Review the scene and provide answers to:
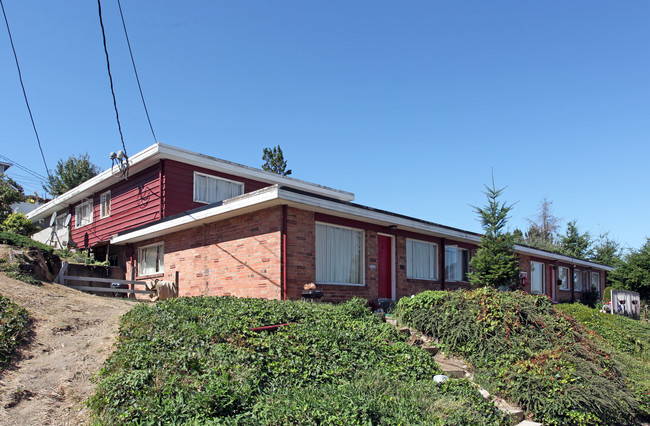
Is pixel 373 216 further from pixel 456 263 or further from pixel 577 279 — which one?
pixel 577 279

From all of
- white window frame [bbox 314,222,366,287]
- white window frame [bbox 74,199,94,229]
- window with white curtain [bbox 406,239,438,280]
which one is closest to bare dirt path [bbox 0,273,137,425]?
white window frame [bbox 314,222,366,287]

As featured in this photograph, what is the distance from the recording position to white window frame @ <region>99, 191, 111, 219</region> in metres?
19.9

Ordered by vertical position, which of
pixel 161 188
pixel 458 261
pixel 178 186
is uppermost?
pixel 178 186

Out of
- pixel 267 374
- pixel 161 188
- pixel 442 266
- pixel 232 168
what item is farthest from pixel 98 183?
pixel 267 374

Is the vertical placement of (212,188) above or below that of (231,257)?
above

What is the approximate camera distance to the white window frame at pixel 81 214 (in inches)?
831

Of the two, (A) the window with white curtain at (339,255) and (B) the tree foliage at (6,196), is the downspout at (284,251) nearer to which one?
(A) the window with white curtain at (339,255)

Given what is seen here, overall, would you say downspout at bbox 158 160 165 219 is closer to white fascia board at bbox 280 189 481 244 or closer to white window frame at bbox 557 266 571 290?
white fascia board at bbox 280 189 481 244

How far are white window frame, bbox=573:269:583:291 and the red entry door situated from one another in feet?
56.0

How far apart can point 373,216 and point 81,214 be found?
50.1 ft

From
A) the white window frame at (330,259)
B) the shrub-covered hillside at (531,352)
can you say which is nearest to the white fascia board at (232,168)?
the white window frame at (330,259)

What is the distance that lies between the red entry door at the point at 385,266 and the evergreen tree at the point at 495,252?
2716mm

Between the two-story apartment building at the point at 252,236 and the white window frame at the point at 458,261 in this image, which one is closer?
the two-story apartment building at the point at 252,236

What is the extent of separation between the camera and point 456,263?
699 inches
